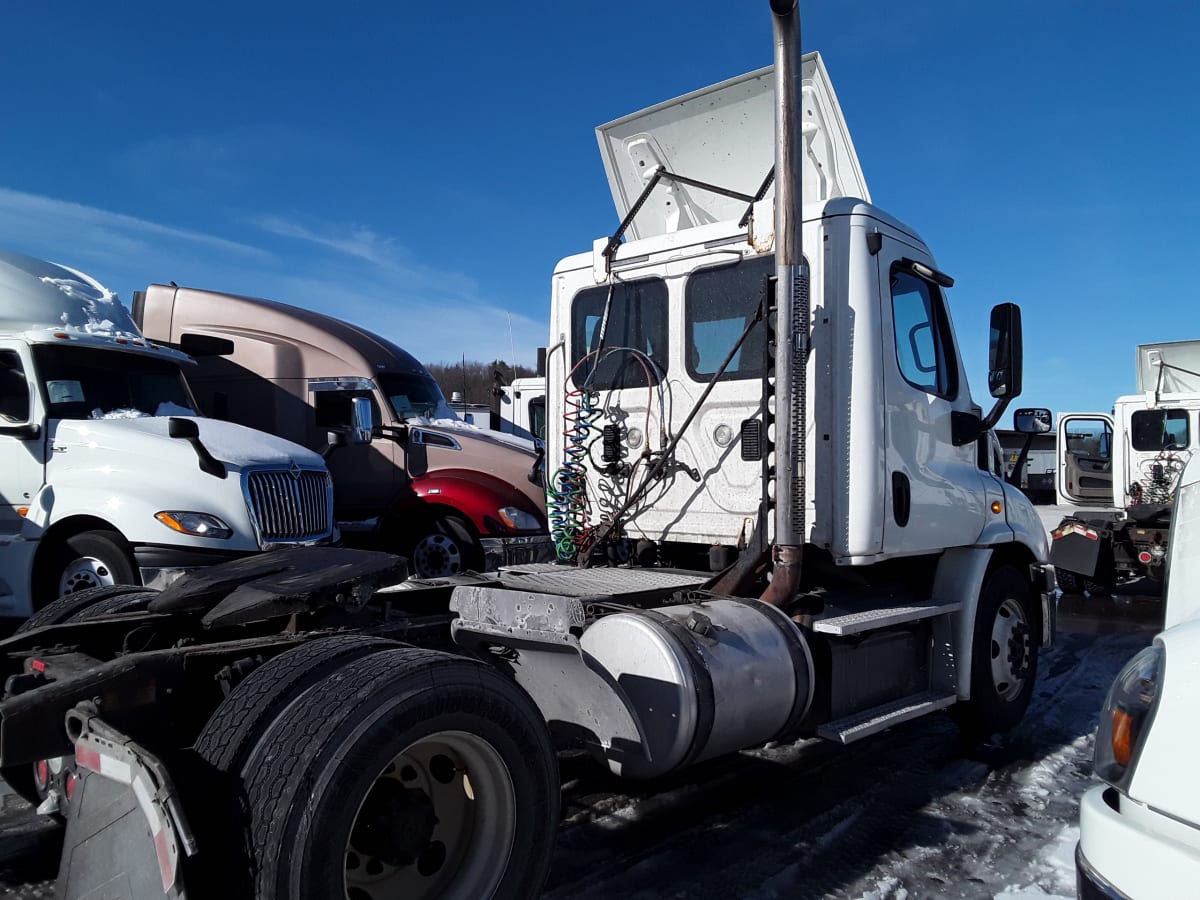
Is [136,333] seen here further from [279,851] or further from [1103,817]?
[1103,817]

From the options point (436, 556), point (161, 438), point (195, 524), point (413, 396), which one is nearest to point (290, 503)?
point (195, 524)

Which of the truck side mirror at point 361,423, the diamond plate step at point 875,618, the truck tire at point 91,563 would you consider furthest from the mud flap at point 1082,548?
the truck tire at point 91,563

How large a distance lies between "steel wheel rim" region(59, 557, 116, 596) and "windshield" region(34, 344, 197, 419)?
135 centimetres

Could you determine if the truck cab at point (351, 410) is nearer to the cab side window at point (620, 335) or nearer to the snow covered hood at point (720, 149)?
the cab side window at point (620, 335)

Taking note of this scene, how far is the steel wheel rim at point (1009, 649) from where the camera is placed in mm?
5523

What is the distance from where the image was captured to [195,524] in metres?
7.11

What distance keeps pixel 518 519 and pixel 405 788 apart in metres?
6.50

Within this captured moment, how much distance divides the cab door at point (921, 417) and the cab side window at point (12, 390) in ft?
23.1

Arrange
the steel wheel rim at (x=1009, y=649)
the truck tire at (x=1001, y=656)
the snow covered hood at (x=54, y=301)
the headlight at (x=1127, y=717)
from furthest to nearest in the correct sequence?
1. the snow covered hood at (x=54, y=301)
2. the steel wheel rim at (x=1009, y=649)
3. the truck tire at (x=1001, y=656)
4. the headlight at (x=1127, y=717)

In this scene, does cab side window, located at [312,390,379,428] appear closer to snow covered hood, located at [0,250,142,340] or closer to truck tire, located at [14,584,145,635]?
snow covered hood, located at [0,250,142,340]

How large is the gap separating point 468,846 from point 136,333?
7.69 m

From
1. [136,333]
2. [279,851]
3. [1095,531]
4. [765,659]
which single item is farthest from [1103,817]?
[1095,531]

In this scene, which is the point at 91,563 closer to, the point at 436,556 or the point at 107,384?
the point at 107,384

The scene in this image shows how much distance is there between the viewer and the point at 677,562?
220 inches
